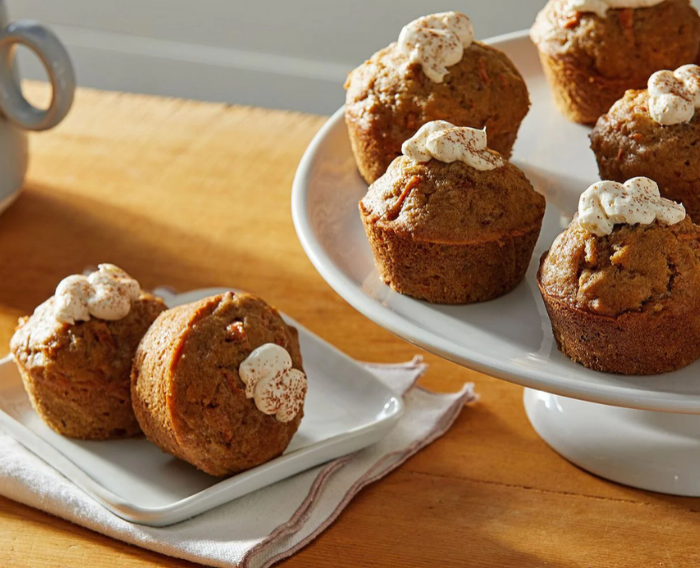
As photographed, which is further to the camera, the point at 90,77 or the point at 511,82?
the point at 90,77

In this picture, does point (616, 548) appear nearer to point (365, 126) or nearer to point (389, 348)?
point (389, 348)

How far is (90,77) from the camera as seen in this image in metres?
4.93

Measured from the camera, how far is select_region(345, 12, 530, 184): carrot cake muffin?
1.64 m

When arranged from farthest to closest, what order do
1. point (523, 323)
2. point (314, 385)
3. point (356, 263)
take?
point (314, 385) → point (356, 263) → point (523, 323)

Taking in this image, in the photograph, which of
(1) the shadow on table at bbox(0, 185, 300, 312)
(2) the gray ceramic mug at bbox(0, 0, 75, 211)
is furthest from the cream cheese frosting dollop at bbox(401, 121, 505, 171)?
(2) the gray ceramic mug at bbox(0, 0, 75, 211)

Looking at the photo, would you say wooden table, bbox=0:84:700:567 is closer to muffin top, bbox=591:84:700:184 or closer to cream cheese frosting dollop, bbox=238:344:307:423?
cream cheese frosting dollop, bbox=238:344:307:423

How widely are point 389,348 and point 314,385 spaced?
0.25 metres

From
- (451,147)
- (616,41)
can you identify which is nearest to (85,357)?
(451,147)

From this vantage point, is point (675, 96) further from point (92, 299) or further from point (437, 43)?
point (92, 299)

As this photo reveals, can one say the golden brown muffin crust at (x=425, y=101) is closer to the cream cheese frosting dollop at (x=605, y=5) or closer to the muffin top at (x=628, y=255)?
the cream cheese frosting dollop at (x=605, y=5)

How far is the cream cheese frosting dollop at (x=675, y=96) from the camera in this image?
1507mm

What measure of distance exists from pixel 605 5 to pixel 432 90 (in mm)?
410

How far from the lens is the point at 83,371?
1.59m

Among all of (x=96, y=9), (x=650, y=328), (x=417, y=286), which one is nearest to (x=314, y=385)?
(x=417, y=286)
